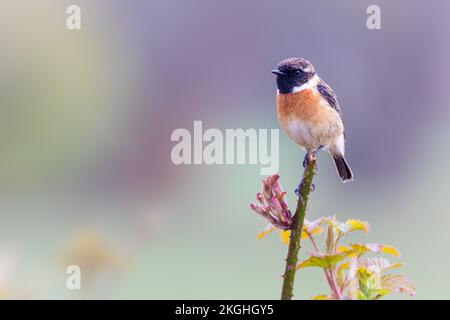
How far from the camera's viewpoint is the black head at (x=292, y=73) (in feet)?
8.79

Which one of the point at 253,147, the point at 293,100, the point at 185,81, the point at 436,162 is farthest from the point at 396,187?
the point at 293,100

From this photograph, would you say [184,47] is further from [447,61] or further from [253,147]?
[253,147]

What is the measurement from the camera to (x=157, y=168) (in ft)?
19.2

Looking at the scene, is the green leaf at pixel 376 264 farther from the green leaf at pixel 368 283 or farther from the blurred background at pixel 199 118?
the blurred background at pixel 199 118

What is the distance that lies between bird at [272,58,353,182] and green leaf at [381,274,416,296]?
1.50m

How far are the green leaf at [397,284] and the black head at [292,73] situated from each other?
5.23ft

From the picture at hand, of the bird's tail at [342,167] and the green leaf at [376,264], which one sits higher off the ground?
the bird's tail at [342,167]

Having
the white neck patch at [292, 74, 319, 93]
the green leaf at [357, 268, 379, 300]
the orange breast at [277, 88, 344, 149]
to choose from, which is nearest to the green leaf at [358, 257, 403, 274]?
the green leaf at [357, 268, 379, 300]

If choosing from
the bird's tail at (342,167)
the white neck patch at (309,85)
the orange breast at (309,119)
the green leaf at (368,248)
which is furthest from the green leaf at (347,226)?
the bird's tail at (342,167)

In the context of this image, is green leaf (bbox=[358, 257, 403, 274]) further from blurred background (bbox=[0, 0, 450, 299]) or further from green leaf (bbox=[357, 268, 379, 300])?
blurred background (bbox=[0, 0, 450, 299])

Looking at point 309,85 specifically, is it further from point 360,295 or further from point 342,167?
point 360,295

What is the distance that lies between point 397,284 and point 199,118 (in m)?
5.02

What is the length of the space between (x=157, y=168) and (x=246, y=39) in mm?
2272

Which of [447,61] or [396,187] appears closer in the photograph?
[396,187]
